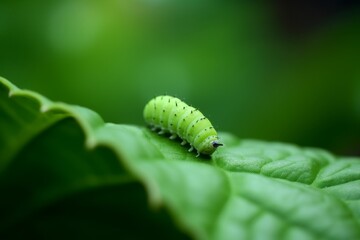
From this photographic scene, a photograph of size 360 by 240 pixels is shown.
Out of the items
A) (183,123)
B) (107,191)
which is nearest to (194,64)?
(183,123)

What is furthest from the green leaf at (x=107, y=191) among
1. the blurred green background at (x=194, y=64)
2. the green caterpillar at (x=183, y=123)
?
the blurred green background at (x=194, y=64)

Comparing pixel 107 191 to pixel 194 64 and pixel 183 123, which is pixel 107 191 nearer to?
pixel 183 123

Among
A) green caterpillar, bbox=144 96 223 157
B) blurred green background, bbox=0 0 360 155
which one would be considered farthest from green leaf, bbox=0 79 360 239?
blurred green background, bbox=0 0 360 155

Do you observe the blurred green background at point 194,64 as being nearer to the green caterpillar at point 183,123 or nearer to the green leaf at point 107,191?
the green caterpillar at point 183,123

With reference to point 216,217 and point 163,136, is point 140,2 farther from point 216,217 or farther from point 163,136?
point 216,217

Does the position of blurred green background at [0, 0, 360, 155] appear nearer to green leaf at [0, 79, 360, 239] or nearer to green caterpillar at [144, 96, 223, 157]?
green caterpillar at [144, 96, 223, 157]
